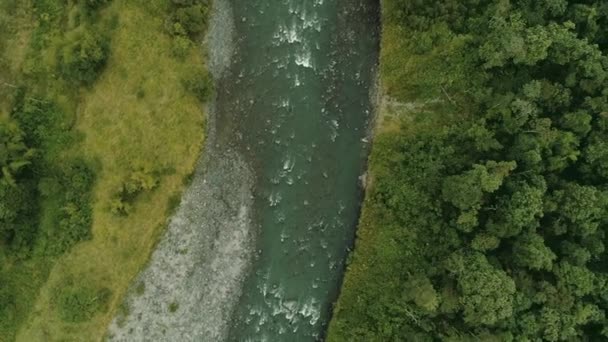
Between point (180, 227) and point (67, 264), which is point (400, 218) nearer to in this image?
point (180, 227)

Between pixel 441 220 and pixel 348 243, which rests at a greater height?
pixel 441 220

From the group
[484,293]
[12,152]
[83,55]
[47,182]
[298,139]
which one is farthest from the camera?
[298,139]

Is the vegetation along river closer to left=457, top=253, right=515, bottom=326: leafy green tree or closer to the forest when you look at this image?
the forest

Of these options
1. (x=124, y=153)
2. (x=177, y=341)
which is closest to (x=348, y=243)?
(x=177, y=341)

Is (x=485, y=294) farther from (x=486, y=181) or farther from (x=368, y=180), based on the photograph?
(x=368, y=180)

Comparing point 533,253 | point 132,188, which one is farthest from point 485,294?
point 132,188
